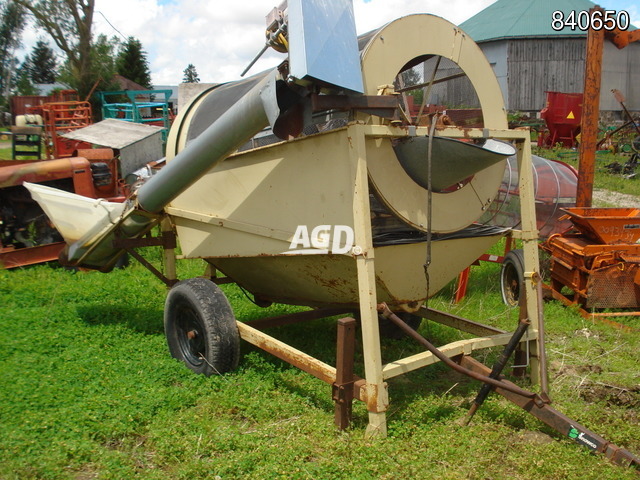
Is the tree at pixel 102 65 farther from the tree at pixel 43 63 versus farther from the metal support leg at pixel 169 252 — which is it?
the metal support leg at pixel 169 252

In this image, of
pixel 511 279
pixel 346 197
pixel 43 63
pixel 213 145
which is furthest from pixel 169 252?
pixel 43 63

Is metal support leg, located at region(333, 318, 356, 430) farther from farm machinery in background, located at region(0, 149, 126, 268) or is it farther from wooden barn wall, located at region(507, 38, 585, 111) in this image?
wooden barn wall, located at region(507, 38, 585, 111)

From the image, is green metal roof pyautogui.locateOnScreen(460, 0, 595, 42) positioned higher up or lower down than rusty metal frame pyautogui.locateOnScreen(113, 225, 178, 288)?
higher up

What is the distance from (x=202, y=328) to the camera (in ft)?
15.1

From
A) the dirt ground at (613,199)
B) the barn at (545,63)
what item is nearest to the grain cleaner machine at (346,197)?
the dirt ground at (613,199)

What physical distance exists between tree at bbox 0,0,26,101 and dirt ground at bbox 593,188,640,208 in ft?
130

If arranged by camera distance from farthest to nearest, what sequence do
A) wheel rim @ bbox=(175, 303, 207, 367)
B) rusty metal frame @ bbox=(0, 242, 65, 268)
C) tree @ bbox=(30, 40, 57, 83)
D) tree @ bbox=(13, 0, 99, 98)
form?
tree @ bbox=(30, 40, 57, 83)
tree @ bbox=(13, 0, 99, 98)
rusty metal frame @ bbox=(0, 242, 65, 268)
wheel rim @ bbox=(175, 303, 207, 367)

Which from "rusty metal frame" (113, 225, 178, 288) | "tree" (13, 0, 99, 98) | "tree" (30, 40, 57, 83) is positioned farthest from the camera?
"tree" (30, 40, 57, 83)

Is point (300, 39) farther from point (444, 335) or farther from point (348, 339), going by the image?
point (444, 335)

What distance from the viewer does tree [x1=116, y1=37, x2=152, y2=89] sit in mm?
47344

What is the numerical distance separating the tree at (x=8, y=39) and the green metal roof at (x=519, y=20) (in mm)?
30261

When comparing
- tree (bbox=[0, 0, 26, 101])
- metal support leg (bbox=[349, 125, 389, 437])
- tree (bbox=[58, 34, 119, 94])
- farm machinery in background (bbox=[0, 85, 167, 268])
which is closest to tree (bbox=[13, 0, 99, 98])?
tree (bbox=[58, 34, 119, 94])

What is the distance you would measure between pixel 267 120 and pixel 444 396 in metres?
2.31

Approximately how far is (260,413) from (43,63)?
62164 millimetres
